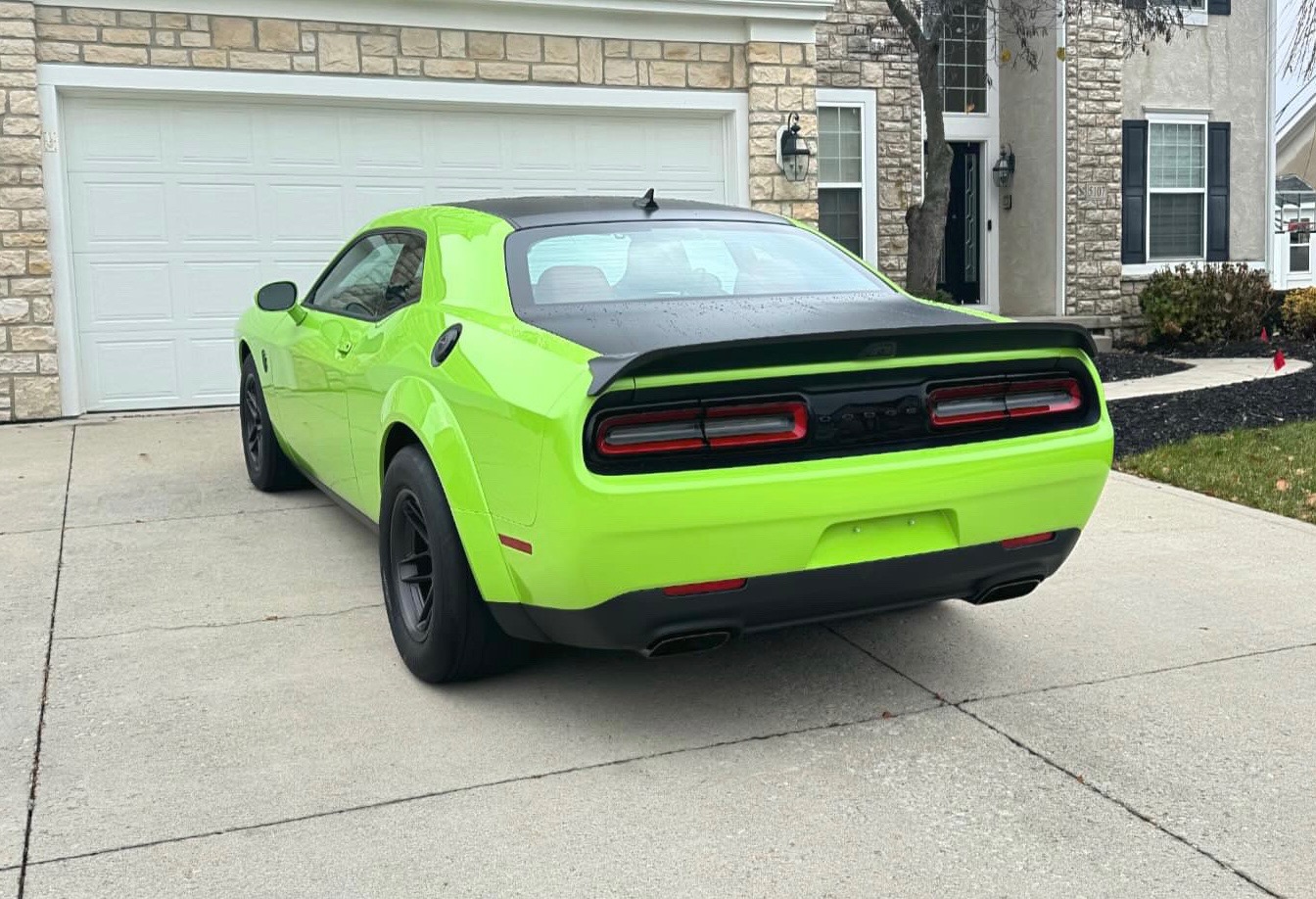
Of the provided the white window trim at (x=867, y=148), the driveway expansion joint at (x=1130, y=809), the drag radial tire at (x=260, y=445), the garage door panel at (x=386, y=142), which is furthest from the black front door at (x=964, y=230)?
the driveway expansion joint at (x=1130, y=809)

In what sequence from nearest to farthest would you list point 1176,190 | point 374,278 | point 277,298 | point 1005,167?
point 374,278
point 277,298
point 1005,167
point 1176,190

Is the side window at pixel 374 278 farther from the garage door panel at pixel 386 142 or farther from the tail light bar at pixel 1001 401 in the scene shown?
the garage door panel at pixel 386 142

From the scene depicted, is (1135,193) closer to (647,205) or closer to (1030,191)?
(1030,191)

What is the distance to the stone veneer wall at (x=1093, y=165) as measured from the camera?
586 inches

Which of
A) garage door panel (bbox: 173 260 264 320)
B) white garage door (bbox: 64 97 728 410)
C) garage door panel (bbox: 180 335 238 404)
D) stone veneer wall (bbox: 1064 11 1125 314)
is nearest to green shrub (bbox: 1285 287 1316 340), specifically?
stone veneer wall (bbox: 1064 11 1125 314)

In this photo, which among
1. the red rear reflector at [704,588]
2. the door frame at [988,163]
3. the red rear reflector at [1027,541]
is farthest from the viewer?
the door frame at [988,163]

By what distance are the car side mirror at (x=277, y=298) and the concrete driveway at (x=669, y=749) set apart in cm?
119

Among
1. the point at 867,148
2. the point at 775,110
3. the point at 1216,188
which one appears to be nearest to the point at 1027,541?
the point at 775,110

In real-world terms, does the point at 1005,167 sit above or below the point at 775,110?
below

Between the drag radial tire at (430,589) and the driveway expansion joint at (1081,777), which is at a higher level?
the drag radial tire at (430,589)

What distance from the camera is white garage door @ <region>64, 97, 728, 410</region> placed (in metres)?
Answer: 9.59

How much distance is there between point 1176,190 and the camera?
1591cm

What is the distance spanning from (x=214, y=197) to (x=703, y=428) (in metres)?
7.73

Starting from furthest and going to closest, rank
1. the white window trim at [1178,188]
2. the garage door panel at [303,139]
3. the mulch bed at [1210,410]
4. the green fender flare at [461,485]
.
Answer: the white window trim at [1178,188] < the garage door panel at [303,139] < the mulch bed at [1210,410] < the green fender flare at [461,485]
